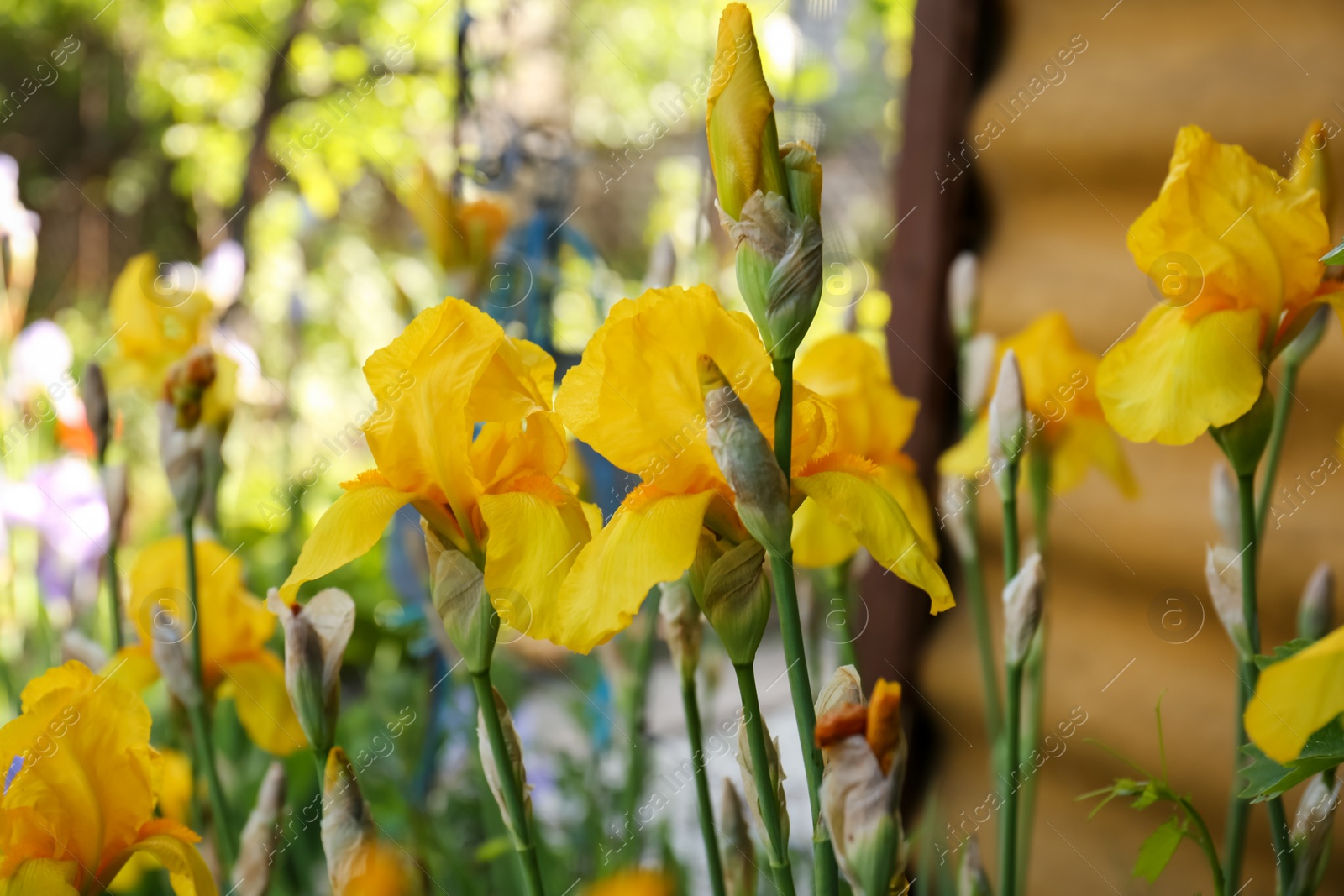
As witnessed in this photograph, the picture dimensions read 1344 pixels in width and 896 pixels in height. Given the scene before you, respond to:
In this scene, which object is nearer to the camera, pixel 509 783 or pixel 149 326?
pixel 509 783

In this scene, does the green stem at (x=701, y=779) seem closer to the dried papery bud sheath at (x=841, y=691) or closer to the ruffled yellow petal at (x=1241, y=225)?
the dried papery bud sheath at (x=841, y=691)

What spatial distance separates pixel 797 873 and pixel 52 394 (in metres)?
1.34

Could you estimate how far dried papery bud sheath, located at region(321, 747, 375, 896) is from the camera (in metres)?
0.48

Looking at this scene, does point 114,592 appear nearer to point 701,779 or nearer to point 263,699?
point 263,699

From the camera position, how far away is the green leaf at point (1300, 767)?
1.43 feet

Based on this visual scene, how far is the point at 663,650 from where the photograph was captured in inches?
117

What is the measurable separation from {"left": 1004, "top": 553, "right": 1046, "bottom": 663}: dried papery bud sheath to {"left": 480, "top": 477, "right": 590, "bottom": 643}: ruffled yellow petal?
0.97 feet

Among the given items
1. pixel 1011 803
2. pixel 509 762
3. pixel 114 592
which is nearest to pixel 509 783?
pixel 509 762

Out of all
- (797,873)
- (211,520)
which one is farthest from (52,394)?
(797,873)

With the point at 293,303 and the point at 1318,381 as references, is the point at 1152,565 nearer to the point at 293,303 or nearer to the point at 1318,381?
the point at 1318,381

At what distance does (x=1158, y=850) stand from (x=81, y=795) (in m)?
0.57

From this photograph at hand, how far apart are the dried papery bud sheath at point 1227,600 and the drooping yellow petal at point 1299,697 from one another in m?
0.20

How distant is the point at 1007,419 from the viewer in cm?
63

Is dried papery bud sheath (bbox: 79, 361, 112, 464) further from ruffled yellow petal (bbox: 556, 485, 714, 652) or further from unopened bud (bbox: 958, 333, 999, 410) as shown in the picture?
unopened bud (bbox: 958, 333, 999, 410)
